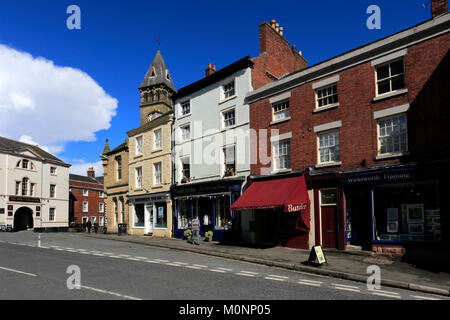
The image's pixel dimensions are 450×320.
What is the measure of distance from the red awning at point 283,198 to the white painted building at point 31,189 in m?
34.2

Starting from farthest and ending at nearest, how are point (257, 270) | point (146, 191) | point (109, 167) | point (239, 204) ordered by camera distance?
point (109, 167) → point (146, 191) → point (239, 204) → point (257, 270)

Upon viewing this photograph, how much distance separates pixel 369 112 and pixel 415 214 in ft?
15.8

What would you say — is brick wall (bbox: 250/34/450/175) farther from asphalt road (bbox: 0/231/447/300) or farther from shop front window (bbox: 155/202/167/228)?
shop front window (bbox: 155/202/167/228)

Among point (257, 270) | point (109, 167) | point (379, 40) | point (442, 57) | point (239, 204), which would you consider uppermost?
point (379, 40)

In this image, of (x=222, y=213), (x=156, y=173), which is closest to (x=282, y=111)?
(x=222, y=213)

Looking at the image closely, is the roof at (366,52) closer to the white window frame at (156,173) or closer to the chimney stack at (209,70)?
the chimney stack at (209,70)

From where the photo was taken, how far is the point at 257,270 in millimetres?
12203

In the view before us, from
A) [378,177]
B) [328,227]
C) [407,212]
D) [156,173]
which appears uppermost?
[156,173]

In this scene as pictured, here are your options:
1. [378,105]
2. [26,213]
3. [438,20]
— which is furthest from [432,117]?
[26,213]

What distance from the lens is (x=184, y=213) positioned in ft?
83.6

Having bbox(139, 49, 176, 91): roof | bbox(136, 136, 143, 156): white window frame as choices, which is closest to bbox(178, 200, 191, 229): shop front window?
bbox(136, 136, 143, 156): white window frame

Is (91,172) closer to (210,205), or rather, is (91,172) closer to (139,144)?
(139,144)
